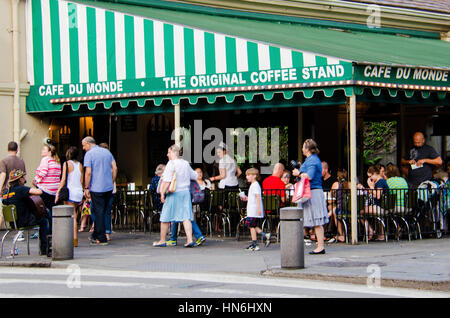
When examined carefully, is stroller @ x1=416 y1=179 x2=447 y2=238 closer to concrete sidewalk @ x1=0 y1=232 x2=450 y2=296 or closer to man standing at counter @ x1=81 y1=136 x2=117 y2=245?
concrete sidewalk @ x1=0 y1=232 x2=450 y2=296

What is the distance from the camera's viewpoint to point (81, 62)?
18.3m

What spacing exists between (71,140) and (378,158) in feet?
29.6

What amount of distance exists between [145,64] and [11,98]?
3482mm

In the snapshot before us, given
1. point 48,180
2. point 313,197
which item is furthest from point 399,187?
point 48,180

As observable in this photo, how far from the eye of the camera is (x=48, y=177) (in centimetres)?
1503

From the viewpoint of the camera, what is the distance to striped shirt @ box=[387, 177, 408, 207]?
53.0 ft

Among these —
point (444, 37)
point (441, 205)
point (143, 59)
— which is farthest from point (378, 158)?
point (143, 59)

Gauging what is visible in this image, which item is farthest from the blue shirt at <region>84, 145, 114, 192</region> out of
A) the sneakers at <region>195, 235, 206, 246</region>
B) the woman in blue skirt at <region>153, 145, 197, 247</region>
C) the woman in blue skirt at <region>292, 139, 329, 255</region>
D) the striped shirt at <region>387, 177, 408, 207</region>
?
the striped shirt at <region>387, 177, 408, 207</region>

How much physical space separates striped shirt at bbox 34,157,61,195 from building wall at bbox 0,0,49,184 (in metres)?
4.02

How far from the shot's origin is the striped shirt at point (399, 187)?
16156 millimetres

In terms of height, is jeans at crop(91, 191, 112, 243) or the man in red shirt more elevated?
the man in red shirt

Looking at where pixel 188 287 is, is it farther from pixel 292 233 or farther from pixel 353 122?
pixel 353 122

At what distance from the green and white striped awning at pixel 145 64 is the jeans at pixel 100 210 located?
2.42 meters

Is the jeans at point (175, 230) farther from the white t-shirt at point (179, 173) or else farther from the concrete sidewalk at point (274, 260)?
the white t-shirt at point (179, 173)
